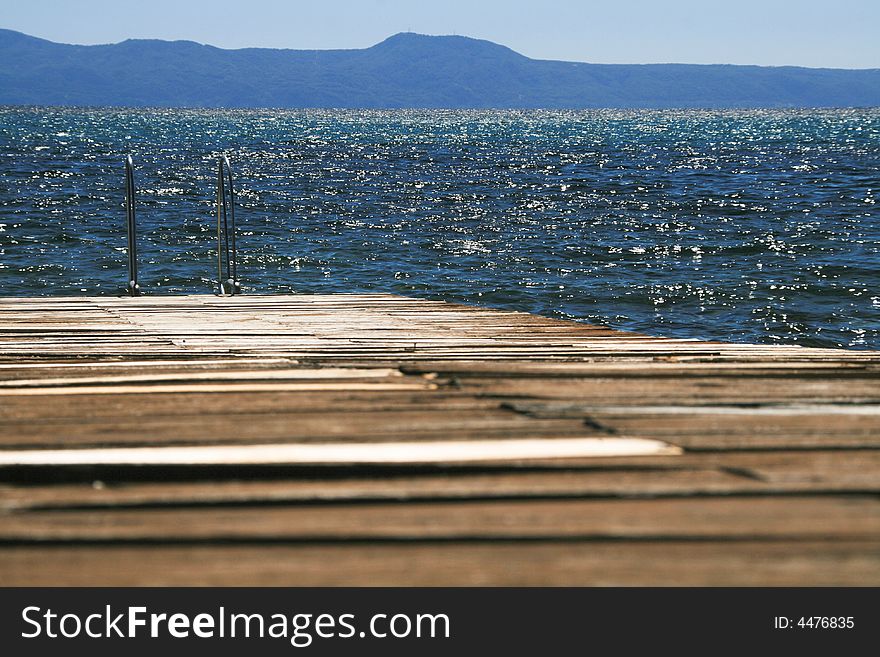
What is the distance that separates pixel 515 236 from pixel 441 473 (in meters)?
22.0

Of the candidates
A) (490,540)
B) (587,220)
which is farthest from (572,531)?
(587,220)

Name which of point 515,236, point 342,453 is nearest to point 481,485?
point 342,453

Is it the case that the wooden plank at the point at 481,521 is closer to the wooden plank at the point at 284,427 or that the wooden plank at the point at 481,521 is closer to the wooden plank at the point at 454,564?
the wooden plank at the point at 454,564

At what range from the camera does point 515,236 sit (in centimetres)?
2403

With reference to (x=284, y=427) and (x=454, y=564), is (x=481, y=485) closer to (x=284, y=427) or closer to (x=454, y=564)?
(x=454, y=564)

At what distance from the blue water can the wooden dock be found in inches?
445

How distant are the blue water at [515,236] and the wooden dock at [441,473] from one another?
37.1 ft

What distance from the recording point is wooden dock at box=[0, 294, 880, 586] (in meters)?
1.68

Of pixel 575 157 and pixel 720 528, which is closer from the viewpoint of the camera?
pixel 720 528

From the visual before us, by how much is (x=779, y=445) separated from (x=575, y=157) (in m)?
50.5

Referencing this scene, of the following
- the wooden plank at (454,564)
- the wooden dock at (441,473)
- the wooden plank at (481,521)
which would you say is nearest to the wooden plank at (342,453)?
the wooden dock at (441,473)

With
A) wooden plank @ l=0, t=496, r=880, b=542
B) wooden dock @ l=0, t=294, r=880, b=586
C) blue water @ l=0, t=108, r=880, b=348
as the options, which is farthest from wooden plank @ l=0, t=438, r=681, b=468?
blue water @ l=0, t=108, r=880, b=348

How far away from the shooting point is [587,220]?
26703 millimetres
